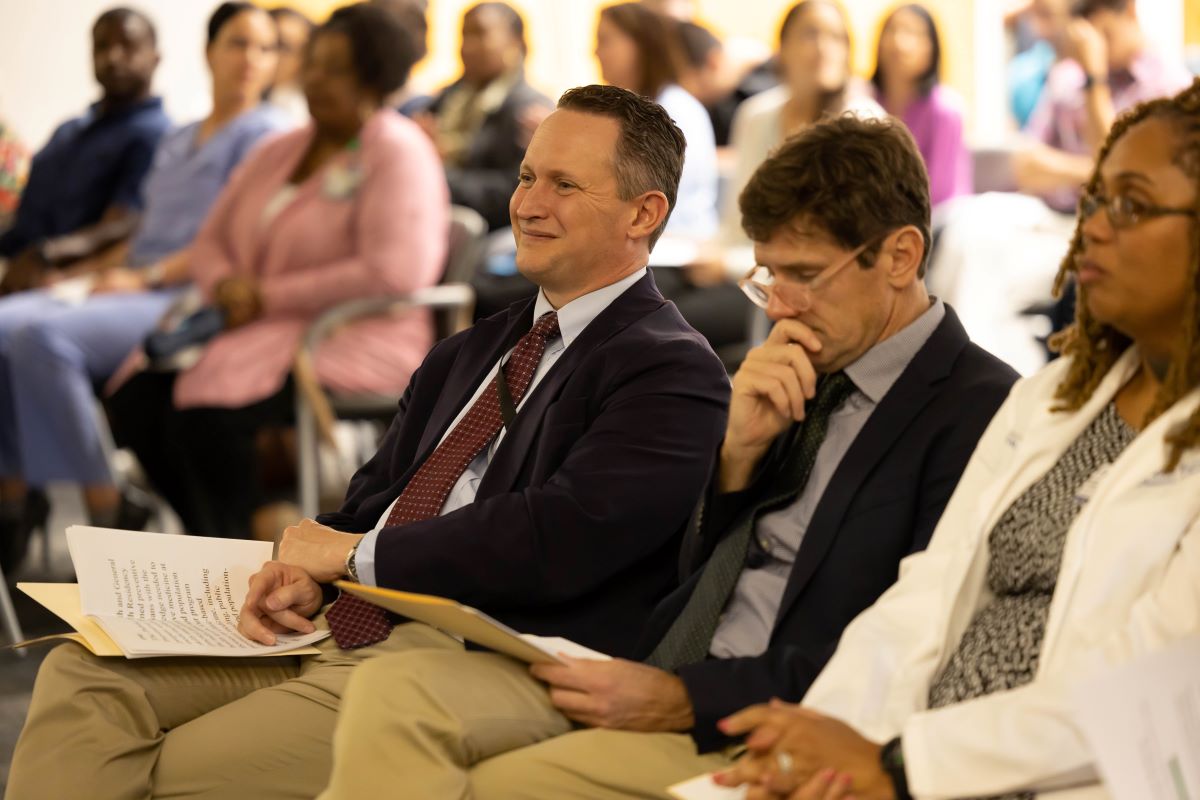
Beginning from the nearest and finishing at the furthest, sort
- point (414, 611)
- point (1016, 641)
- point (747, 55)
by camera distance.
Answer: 1. point (1016, 641)
2. point (414, 611)
3. point (747, 55)

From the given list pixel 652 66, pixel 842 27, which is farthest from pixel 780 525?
pixel 652 66

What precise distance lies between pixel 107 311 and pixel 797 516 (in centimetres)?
327

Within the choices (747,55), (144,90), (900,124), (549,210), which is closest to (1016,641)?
(900,124)

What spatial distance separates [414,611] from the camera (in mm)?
1722

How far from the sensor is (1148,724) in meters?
1.25

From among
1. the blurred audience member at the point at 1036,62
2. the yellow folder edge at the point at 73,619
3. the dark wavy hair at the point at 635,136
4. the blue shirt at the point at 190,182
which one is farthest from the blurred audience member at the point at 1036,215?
the yellow folder edge at the point at 73,619

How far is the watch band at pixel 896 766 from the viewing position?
1.48m

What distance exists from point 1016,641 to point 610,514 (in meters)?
0.57

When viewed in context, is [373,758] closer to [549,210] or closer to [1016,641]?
[1016,641]

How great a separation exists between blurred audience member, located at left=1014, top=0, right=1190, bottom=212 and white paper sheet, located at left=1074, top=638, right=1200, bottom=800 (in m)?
3.54

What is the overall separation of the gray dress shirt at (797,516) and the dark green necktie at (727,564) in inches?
0.5

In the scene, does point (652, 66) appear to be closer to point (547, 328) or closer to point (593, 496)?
point (547, 328)

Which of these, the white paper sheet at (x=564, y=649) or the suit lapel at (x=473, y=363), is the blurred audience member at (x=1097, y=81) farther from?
the white paper sheet at (x=564, y=649)

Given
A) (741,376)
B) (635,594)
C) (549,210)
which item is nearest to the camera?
(741,376)
